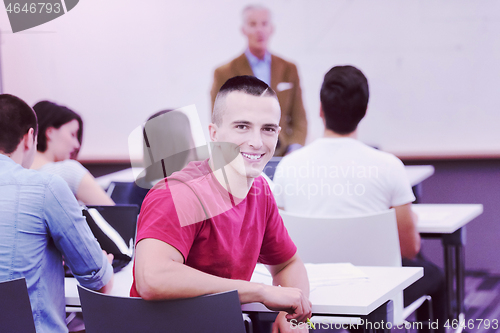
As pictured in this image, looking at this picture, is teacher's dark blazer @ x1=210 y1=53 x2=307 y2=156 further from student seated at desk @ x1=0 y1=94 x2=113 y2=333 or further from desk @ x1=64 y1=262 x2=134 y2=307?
student seated at desk @ x1=0 y1=94 x2=113 y2=333

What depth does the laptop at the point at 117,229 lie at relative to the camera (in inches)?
67.4

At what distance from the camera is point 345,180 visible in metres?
1.88

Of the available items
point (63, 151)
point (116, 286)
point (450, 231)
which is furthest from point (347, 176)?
point (63, 151)

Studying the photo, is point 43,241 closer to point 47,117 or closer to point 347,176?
point 347,176

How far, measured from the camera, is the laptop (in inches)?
67.4

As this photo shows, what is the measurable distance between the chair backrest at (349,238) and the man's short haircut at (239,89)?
0.53m

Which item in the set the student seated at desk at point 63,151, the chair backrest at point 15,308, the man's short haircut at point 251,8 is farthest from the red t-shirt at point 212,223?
the man's short haircut at point 251,8

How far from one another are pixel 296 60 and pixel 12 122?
104 inches

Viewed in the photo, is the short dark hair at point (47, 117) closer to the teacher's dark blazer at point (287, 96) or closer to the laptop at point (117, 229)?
the laptop at point (117, 229)

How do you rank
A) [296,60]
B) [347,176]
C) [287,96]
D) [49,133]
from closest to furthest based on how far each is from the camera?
1. [347,176]
2. [49,133]
3. [287,96]
4. [296,60]

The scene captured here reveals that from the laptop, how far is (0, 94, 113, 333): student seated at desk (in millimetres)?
284

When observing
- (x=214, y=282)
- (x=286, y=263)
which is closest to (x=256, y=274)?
(x=286, y=263)

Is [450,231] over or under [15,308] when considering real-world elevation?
under

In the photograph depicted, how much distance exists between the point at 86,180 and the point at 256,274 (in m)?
1.06
